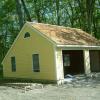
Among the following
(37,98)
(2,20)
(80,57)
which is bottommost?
(37,98)

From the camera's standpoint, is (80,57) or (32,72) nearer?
(32,72)

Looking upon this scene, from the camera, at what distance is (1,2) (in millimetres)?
51094

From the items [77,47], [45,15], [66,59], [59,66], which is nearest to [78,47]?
[77,47]

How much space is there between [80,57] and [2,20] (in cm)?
2546

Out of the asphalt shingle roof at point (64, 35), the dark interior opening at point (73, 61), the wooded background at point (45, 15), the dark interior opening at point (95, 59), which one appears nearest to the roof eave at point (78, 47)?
the asphalt shingle roof at point (64, 35)

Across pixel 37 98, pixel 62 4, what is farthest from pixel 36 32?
pixel 62 4

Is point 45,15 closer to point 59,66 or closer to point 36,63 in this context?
point 36,63

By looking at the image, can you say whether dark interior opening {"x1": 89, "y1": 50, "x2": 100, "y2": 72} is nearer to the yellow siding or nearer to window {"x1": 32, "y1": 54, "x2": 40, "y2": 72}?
window {"x1": 32, "y1": 54, "x2": 40, "y2": 72}

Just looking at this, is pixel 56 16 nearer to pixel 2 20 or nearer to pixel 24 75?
pixel 2 20

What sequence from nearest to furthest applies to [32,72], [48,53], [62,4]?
[48,53], [32,72], [62,4]

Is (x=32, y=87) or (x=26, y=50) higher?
(x=26, y=50)

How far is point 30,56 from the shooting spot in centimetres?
2591

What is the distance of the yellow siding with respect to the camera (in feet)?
78.2

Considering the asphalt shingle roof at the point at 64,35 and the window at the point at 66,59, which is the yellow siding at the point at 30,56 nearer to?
the asphalt shingle roof at the point at 64,35
